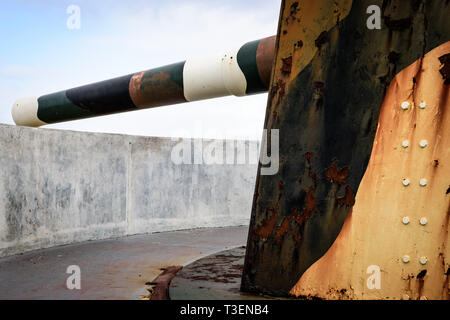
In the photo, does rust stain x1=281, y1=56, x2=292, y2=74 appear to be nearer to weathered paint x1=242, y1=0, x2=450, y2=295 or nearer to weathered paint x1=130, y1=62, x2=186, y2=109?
weathered paint x1=242, y1=0, x2=450, y2=295

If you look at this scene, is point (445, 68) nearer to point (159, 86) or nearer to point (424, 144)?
point (424, 144)

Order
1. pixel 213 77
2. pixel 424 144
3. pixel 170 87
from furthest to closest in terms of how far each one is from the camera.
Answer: pixel 170 87 → pixel 213 77 → pixel 424 144

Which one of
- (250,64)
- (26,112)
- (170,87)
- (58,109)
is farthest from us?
(26,112)

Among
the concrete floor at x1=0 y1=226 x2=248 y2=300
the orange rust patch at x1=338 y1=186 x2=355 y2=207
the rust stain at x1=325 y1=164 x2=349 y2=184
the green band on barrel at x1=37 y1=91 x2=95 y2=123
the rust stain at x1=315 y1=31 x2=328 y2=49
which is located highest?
the rust stain at x1=315 y1=31 x2=328 y2=49

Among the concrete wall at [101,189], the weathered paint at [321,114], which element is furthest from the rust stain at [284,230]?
the concrete wall at [101,189]

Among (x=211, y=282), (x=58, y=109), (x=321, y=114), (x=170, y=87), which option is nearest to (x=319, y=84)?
(x=321, y=114)

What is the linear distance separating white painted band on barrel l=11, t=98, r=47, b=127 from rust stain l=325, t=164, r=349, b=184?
227 cm

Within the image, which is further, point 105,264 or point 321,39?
point 105,264

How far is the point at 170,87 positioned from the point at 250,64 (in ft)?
1.65

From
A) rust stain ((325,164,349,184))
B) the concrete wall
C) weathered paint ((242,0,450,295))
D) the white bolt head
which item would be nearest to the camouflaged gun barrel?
the concrete wall

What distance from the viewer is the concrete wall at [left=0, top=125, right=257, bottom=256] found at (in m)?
2.96

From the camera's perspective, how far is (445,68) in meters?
1.23

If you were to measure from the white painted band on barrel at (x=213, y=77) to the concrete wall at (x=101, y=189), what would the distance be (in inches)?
56.1
